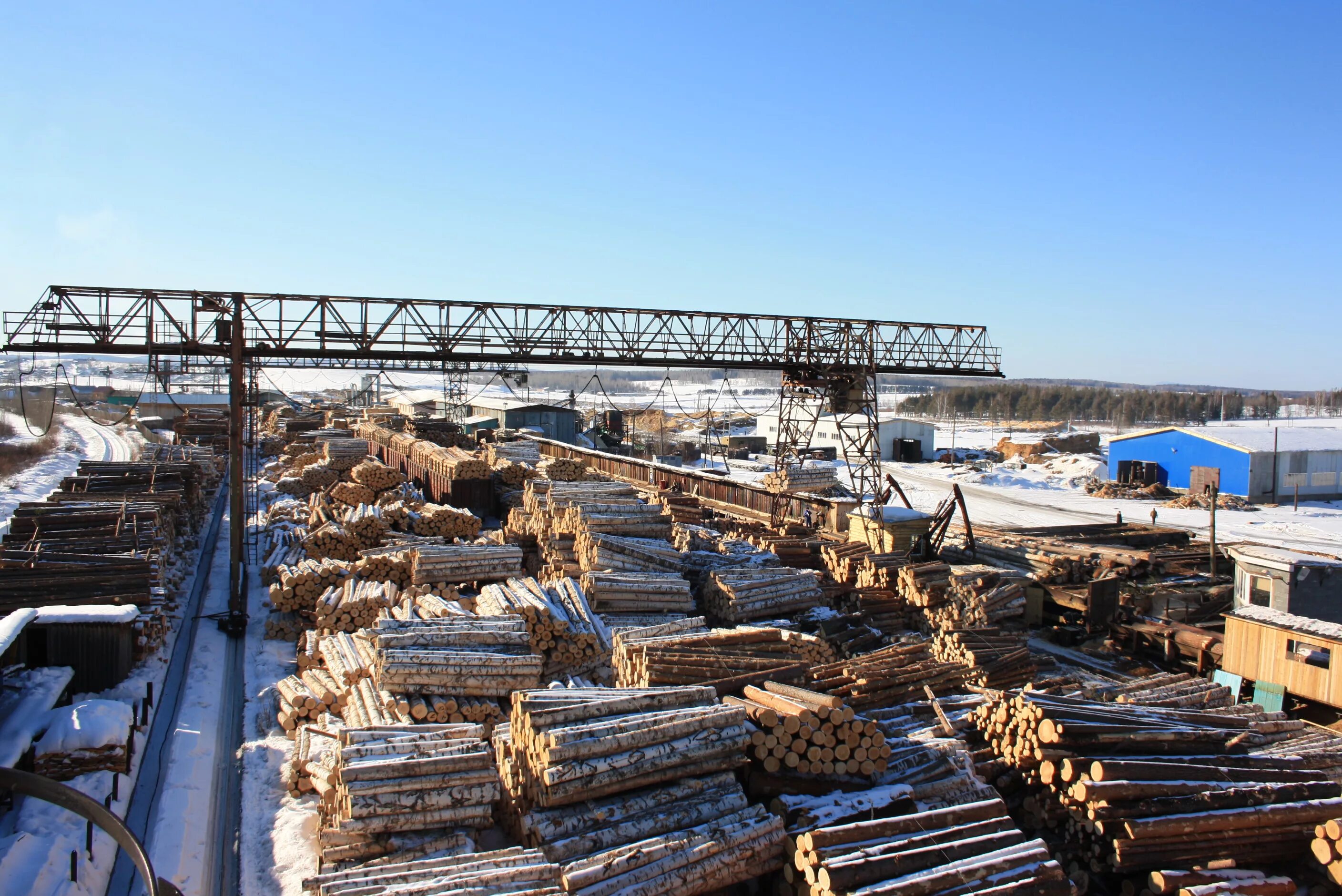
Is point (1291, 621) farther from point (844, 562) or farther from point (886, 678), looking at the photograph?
point (844, 562)

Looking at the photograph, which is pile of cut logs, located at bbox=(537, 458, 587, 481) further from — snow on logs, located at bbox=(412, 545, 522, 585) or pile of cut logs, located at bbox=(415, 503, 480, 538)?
snow on logs, located at bbox=(412, 545, 522, 585)

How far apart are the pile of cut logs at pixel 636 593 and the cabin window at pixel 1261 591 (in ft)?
35.1

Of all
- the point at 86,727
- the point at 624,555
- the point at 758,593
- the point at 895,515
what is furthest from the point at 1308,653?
the point at 86,727

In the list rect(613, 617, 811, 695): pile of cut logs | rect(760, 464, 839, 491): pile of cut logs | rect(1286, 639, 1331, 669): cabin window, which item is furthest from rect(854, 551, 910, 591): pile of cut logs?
rect(1286, 639, 1331, 669): cabin window

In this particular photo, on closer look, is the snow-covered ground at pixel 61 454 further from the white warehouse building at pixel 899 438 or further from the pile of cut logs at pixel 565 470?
the white warehouse building at pixel 899 438

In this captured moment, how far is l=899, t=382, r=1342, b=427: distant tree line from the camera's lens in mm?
115062

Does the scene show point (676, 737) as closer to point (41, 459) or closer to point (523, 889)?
point (523, 889)

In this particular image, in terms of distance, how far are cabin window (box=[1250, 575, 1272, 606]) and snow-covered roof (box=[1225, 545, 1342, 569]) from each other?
37 centimetres

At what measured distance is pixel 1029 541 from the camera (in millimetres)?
22703

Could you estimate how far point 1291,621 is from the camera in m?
13.0

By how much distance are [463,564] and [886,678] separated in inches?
368

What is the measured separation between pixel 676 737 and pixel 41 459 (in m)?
56.2

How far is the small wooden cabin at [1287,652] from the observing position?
12.3 metres

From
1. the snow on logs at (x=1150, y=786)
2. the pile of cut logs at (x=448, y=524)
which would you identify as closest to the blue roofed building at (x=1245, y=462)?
the pile of cut logs at (x=448, y=524)
